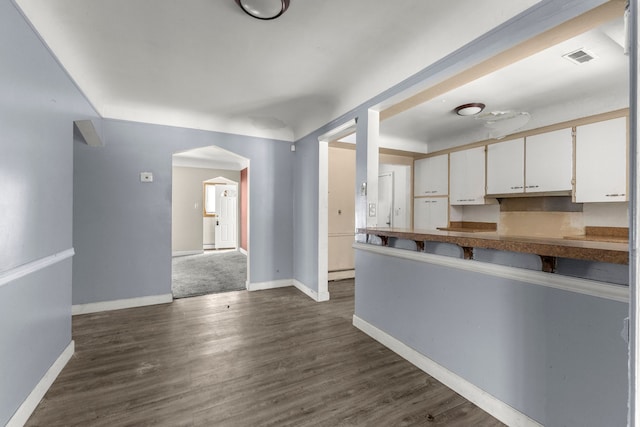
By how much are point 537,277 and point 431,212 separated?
3.70 metres

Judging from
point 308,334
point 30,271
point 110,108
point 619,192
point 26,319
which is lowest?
point 308,334

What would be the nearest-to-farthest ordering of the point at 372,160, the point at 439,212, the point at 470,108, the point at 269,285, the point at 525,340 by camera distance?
the point at 525,340
the point at 372,160
the point at 470,108
the point at 269,285
the point at 439,212

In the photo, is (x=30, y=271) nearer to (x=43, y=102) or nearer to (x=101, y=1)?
(x=43, y=102)

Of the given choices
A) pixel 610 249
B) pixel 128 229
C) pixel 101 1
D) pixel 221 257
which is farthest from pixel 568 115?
pixel 221 257

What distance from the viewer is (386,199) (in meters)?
5.93

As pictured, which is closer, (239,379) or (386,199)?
(239,379)

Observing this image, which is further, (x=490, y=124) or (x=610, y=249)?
(x=490, y=124)

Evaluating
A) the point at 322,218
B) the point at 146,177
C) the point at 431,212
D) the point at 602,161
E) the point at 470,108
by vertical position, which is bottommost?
the point at 322,218

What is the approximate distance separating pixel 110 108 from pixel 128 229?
1489 millimetres

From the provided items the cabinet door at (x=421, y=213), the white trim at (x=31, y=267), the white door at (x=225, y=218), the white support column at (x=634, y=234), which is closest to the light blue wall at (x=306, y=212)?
the cabinet door at (x=421, y=213)

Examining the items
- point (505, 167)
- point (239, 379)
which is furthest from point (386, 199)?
point (239, 379)

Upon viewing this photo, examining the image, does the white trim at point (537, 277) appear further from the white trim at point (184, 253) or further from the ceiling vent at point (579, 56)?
the white trim at point (184, 253)

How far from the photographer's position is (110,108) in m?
3.49

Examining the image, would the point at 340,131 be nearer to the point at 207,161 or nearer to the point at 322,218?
the point at 322,218
